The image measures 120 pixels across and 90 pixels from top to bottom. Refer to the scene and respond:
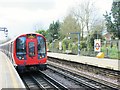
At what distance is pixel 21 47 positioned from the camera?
16.0m

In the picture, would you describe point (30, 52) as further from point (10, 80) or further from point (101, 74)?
point (10, 80)

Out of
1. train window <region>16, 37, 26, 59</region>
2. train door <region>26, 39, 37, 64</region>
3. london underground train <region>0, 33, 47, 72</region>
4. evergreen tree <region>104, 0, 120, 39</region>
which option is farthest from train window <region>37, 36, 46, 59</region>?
evergreen tree <region>104, 0, 120, 39</region>

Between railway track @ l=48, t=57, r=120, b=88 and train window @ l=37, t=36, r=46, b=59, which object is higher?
train window @ l=37, t=36, r=46, b=59

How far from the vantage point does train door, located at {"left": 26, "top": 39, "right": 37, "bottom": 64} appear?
16.1 meters

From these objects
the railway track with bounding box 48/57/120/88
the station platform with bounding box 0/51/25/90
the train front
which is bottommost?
the railway track with bounding box 48/57/120/88

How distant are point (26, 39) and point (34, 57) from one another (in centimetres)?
126

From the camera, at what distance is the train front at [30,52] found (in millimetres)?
15828

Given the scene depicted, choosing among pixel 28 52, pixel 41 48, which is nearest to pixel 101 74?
pixel 41 48

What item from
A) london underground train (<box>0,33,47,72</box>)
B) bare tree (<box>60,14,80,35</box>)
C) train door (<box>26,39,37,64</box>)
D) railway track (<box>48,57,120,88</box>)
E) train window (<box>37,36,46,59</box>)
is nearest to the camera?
railway track (<box>48,57,120,88</box>)

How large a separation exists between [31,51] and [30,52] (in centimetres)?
10

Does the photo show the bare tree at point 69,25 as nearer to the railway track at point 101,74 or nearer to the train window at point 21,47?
the railway track at point 101,74

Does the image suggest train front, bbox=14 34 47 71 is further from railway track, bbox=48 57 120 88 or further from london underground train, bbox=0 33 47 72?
railway track, bbox=48 57 120 88

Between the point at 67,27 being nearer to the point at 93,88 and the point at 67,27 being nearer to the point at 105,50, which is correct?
the point at 105,50

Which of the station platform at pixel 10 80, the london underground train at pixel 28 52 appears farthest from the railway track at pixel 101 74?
the station platform at pixel 10 80
